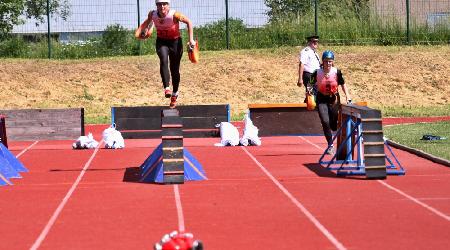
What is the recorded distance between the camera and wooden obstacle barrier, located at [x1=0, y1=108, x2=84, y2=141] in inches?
1062

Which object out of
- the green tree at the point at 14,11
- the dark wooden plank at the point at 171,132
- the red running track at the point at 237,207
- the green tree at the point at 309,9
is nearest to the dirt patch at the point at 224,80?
the green tree at the point at 14,11

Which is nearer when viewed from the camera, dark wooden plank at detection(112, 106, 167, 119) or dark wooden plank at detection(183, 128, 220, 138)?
dark wooden plank at detection(112, 106, 167, 119)

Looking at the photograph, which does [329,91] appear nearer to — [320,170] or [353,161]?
[353,161]

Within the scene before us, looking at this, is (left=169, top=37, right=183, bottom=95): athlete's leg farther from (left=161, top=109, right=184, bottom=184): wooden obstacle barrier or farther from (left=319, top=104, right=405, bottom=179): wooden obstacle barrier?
(left=319, top=104, right=405, bottom=179): wooden obstacle barrier

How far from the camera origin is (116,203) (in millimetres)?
15219

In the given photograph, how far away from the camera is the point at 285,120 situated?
89.5 feet

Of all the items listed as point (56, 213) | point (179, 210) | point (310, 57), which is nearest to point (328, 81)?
point (310, 57)

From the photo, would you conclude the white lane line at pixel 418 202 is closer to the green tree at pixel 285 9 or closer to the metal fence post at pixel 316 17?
the metal fence post at pixel 316 17

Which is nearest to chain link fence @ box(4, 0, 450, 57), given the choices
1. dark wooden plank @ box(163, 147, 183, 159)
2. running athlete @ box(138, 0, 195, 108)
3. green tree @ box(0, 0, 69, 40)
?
green tree @ box(0, 0, 69, 40)

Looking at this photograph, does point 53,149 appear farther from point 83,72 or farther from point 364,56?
point 364,56

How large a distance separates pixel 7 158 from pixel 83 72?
20.5 m

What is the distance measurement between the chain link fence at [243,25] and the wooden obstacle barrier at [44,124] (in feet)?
47.2

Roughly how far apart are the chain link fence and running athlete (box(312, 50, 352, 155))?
71.9 feet

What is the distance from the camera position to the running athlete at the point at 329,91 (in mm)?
19688
